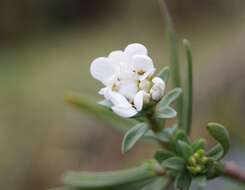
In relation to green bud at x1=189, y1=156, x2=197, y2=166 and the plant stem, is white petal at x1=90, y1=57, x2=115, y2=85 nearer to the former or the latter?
green bud at x1=189, y1=156, x2=197, y2=166

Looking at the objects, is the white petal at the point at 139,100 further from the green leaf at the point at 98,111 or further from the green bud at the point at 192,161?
the green leaf at the point at 98,111

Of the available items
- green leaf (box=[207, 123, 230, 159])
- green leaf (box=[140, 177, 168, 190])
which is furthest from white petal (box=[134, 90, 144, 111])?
green leaf (box=[140, 177, 168, 190])

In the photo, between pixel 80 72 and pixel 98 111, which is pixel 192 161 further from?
pixel 80 72

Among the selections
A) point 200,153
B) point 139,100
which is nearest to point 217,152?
point 200,153

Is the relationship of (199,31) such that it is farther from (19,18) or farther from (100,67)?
(100,67)

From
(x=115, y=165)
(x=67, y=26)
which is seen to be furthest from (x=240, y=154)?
(x=67, y=26)

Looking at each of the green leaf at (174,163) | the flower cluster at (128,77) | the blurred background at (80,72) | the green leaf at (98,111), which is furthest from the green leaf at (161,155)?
the blurred background at (80,72)

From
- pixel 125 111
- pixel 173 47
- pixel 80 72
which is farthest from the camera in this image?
pixel 80 72
